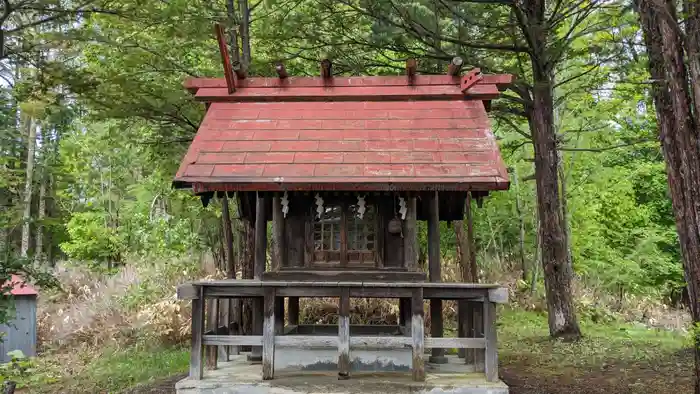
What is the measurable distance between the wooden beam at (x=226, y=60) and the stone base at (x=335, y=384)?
13.5ft

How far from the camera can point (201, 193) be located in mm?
7207

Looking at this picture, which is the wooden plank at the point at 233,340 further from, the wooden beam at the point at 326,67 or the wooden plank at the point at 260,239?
the wooden beam at the point at 326,67

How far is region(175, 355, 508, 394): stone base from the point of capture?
6.54 m

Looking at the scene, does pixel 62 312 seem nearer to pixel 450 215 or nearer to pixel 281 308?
pixel 281 308

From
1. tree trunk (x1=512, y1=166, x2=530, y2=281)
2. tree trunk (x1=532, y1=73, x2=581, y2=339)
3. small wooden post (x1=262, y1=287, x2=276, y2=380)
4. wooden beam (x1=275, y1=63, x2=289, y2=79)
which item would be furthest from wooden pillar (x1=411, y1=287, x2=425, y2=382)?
tree trunk (x1=512, y1=166, x2=530, y2=281)

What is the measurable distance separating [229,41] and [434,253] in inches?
263

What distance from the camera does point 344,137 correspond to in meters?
7.59

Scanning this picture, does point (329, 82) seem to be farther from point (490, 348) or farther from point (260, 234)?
point (490, 348)

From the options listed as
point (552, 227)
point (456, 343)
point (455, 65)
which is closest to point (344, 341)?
point (456, 343)

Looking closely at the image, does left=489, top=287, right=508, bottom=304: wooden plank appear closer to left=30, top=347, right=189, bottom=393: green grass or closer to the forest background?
the forest background

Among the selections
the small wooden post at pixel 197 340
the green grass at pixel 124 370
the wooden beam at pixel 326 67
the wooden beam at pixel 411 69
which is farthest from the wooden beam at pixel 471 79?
the green grass at pixel 124 370

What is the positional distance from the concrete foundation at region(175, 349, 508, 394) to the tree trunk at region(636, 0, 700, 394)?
8.35ft

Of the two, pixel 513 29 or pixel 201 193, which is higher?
pixel 513 29

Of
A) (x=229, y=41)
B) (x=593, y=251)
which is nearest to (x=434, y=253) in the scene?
(x=229, y=41)
